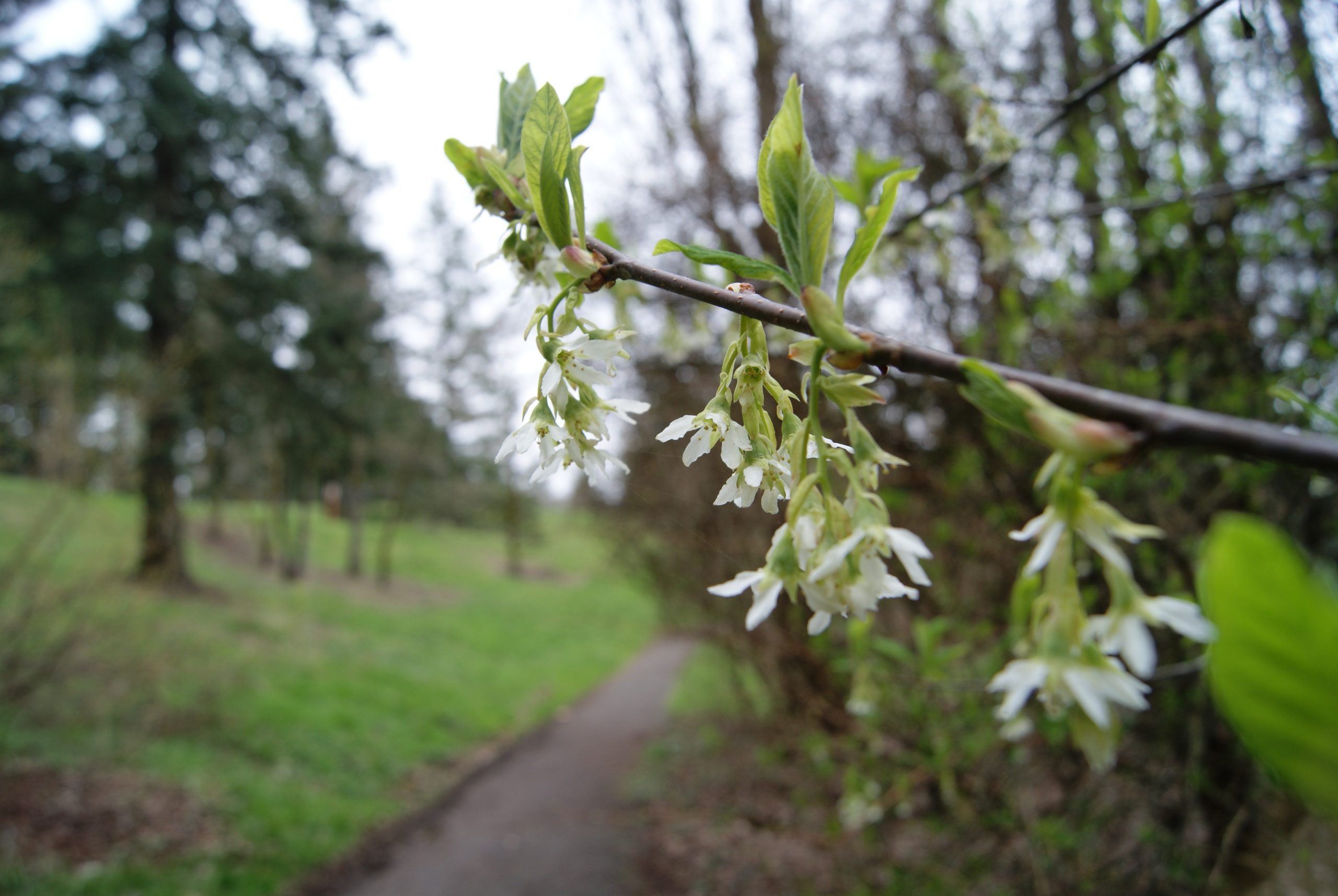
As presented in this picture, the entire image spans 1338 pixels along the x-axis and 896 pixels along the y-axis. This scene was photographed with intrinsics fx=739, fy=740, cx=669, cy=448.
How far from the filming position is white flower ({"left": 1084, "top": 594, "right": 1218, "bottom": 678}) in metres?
0.50

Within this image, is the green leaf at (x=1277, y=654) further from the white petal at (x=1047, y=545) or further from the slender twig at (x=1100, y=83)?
the slender twig at (x=1100, y=83)

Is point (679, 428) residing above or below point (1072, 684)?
above

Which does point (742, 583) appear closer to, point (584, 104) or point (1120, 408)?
point (1120, 408)

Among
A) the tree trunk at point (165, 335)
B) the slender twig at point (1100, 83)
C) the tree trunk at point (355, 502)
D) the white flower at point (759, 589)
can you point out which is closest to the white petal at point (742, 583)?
the white flower at point (759, 589)

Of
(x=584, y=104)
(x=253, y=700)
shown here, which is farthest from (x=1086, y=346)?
(x=253, y=700)

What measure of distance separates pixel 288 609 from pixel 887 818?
11.4m

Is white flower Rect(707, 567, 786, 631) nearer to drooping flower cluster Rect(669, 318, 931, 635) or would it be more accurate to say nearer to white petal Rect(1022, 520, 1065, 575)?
drooping flower cluster Rect(669, 318, 931, 635)

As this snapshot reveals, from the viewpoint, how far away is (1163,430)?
0.44 metres

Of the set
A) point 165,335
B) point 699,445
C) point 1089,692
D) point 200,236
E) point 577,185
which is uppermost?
point 200,236

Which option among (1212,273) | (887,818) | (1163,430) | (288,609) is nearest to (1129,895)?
(887,818)

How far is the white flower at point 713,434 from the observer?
804mm

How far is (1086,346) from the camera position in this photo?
127 inches

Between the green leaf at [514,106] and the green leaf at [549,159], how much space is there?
216 mm

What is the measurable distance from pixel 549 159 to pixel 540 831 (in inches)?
300
